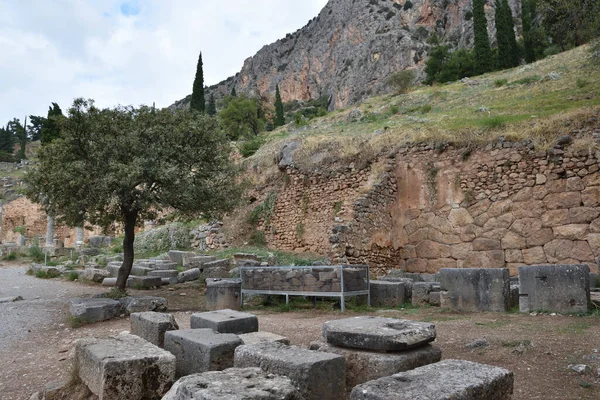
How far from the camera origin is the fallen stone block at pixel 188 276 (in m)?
15.0

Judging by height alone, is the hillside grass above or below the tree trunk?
above

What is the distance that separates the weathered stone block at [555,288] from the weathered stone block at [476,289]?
1.11ft

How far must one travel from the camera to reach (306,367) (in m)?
3.76

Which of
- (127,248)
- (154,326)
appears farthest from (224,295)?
(154,326)

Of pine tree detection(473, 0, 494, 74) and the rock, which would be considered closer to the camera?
the rock

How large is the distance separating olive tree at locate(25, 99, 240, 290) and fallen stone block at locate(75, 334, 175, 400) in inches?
235

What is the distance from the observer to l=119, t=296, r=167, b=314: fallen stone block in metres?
9.80

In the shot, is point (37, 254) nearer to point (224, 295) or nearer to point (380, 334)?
point (224, 295)

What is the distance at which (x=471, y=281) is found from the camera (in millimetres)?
9016

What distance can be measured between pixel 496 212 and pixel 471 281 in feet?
16.2

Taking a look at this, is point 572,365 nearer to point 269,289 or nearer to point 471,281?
point 471,281

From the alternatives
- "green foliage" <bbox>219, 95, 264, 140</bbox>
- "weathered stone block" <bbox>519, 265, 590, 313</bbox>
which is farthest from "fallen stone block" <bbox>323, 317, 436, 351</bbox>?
"green foliage" <bbox>219, 95, 264, 140</bbox>

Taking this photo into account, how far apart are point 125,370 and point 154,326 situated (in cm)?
182

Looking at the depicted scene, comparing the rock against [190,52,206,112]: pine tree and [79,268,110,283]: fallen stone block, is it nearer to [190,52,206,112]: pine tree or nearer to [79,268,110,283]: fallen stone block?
[79,268,110,283]: fallen stone block
